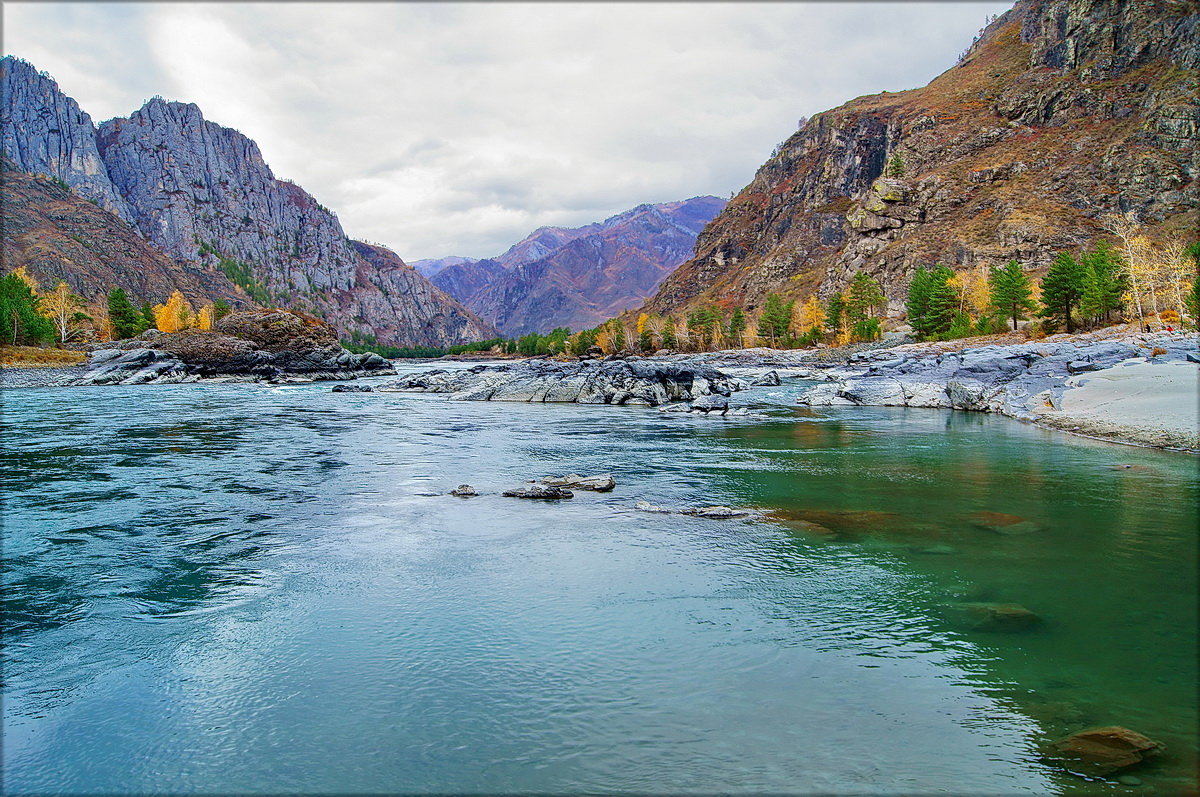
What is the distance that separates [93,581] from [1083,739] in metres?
15.7

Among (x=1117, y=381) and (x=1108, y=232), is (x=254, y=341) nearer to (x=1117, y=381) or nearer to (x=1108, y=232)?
(x=1117, y=381)

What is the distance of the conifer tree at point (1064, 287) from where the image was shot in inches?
2534

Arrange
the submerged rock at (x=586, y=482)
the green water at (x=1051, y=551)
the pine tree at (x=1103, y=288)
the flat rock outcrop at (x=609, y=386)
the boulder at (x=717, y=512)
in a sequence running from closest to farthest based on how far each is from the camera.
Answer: the green water at (x=1051, y=551), the boulder at (x=717, y=512), the submerged rock at (x=586, y=482), the flat rock outcrop at (x=609, y=386), the pine tree at (x=1103, y=288)

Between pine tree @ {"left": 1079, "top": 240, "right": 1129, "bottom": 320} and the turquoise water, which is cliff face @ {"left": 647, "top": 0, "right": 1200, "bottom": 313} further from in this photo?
the turquoise water

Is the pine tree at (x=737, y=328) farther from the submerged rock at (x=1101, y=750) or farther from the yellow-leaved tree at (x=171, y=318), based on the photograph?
the submerged rock at (x=1101, y=750)

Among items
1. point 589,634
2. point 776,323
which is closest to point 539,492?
point 589,634

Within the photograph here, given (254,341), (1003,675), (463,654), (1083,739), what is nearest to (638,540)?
(463,654)

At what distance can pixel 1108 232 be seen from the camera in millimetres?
112938

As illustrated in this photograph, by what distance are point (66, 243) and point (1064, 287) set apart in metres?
223

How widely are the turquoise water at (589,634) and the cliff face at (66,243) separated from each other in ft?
606

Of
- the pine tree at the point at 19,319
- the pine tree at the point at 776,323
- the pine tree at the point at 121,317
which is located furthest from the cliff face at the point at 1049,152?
the pine tree at the point at 19,319

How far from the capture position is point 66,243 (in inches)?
6781

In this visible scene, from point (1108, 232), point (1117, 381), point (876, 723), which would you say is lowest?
point (876, 723)

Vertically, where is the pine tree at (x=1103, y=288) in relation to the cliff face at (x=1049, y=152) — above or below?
below
